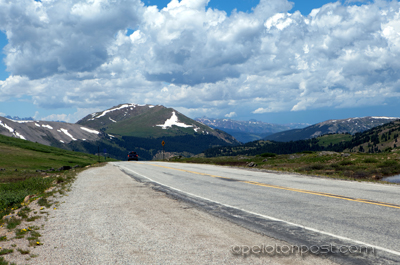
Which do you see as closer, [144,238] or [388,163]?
[144,238]

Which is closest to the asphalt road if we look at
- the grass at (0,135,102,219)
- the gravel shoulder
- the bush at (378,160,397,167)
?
the gravel shoulder

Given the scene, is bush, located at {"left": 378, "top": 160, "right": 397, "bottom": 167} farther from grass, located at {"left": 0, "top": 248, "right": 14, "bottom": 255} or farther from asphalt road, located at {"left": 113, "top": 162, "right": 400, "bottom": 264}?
grass, located at {"left": 0, "top": 248, "right": 14, "bottom": 255}

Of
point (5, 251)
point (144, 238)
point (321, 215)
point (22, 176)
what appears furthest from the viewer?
point (22, 176)

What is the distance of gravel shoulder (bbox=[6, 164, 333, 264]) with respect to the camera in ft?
18.2

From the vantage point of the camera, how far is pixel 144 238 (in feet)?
22.3

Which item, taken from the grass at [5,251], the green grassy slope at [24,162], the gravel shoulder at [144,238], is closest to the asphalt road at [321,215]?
the gravel shoulder at [144,238]

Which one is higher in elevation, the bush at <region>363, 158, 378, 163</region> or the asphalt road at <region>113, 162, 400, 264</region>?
the bush at <region>363, 158, 378, 163</region>

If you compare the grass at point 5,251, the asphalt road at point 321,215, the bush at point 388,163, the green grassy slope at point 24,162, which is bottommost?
the green grassy slope at point 24,162

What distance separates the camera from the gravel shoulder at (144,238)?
18.2 ft

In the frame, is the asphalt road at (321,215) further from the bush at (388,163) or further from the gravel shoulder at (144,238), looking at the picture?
the bush at (388,163)

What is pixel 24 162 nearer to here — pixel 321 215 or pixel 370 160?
pixel 370 160

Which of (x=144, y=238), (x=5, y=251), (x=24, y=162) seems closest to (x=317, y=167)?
(x=144, y=238)

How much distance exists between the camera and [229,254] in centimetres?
568

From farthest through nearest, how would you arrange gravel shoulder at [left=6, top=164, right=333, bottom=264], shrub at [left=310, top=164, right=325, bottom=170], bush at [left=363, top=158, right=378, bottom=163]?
bush at [left=363, top=158, right=378, bottom=163] → shrub at [left=310, top=164, right=325, bottom=170] → gravel shoulder at [left=6, top=164, right=333, bottom=264]
